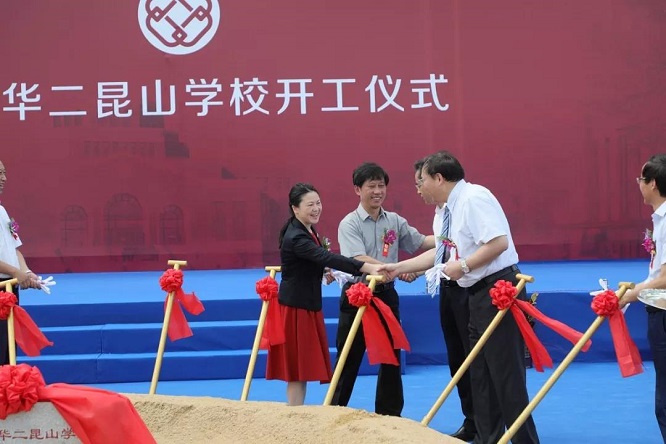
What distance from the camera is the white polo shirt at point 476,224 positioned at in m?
3.55

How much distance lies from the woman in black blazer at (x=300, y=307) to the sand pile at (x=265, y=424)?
0.54 metres

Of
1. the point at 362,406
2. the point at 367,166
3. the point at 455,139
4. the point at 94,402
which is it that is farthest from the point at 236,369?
the point at 94,402

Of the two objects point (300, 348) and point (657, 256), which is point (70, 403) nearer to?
point (300, 348)

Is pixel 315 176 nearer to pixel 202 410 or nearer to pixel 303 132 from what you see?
pixel 303 132

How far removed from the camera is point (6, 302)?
3717 millimetres

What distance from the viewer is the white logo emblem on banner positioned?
694 centimetres

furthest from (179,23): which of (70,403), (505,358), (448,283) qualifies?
(70,403)

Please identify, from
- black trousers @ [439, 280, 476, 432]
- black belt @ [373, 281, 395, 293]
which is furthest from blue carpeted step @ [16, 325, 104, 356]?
black trousers @ [439, 280, 476, 432]

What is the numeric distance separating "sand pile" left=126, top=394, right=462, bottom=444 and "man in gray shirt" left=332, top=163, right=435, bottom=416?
842 millimetres

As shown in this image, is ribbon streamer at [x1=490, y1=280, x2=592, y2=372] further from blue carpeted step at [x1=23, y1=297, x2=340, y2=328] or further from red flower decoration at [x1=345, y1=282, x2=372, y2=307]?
blue carpeted step at [x1=23, y1=297, x2=340, y2=328]

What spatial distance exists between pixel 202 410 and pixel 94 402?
115 centimetres

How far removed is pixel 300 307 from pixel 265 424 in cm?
78

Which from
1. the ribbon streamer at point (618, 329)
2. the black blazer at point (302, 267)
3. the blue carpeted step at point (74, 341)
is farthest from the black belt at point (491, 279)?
the blue carpeted step at point (74, 341)

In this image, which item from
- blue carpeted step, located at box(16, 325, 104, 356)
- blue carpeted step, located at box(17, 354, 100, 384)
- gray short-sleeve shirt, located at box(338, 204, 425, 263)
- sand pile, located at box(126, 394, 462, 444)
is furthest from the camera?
blue carpeted step, located at box(16, 325, 104, 356)
